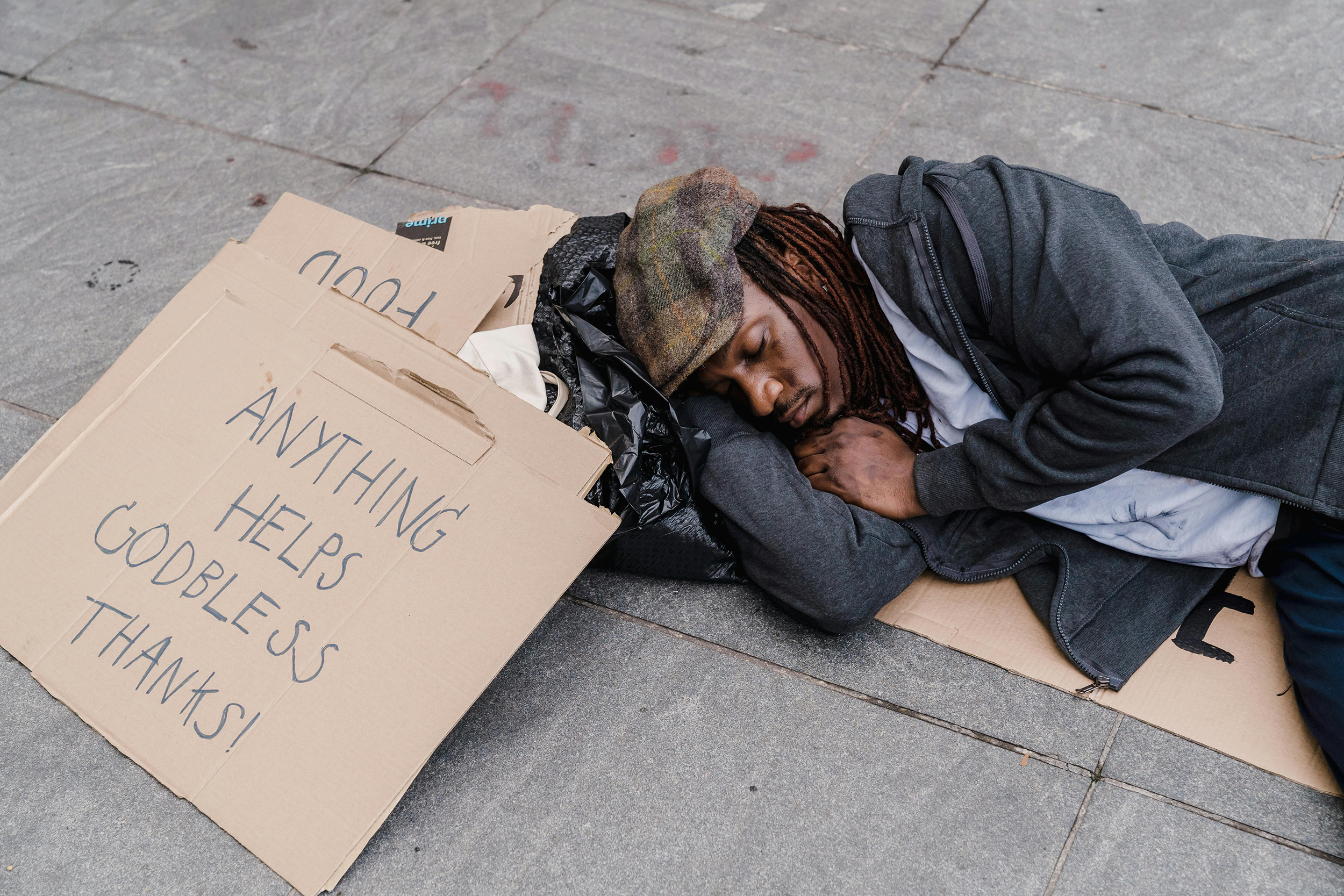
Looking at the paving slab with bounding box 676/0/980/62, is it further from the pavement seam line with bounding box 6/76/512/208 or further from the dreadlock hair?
the dreadlock hair

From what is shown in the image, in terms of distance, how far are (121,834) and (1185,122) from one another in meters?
3.23

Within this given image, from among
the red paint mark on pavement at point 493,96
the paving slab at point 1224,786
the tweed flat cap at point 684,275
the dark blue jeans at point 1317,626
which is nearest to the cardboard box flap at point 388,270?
the tweed flat cap at point 684,275

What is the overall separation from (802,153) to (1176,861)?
2084mm

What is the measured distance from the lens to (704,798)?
167 centimetres

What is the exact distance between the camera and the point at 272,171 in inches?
118

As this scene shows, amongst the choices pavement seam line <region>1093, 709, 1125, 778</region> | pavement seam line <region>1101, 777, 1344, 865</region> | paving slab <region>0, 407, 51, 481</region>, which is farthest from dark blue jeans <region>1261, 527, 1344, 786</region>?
paving slab <region>0, 407, 51, 481</region>

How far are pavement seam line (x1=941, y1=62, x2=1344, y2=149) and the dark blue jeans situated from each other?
5.47ft

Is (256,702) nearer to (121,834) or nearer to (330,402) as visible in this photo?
(121,834)

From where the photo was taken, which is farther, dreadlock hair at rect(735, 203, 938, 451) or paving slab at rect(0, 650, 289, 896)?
dreadlock hair at rect(735, 203, 938, 451)

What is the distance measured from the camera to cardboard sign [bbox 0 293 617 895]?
153 cm

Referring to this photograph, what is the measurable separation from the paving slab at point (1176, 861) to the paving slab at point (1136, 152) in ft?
5.39

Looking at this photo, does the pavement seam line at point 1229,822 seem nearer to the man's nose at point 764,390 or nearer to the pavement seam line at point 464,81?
the man's nose at point 764,390

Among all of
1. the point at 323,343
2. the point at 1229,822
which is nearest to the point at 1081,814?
the point at 1229,822

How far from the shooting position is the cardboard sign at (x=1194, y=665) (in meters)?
1.70
